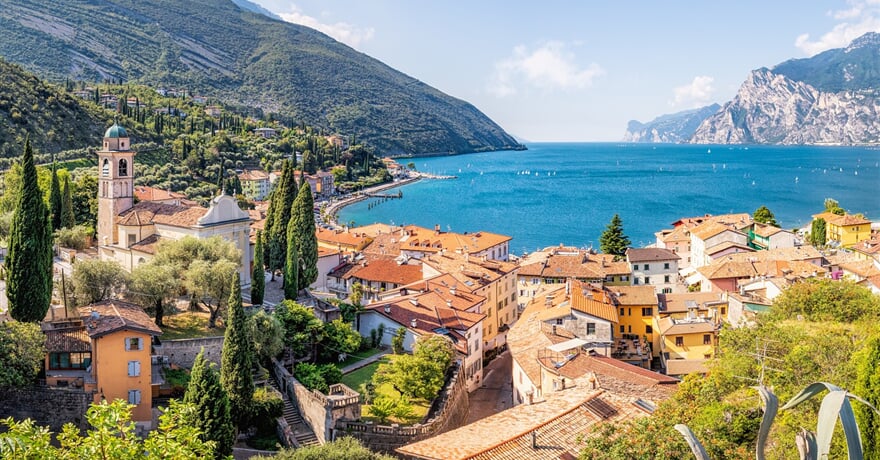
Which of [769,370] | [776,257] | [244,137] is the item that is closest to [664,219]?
[776,257]

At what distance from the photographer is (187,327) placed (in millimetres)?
30000

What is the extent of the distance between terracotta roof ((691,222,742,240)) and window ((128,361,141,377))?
49763mm

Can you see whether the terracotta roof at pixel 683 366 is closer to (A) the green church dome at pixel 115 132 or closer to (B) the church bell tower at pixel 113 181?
(B) the church bell tower at pixel 113 181

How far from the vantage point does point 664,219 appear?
374ft

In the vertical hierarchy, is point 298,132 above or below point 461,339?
above

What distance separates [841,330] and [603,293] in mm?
17449

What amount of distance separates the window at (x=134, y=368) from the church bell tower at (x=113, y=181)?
17.4 meters

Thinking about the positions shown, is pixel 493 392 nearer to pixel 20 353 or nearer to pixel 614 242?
pixel 20 353

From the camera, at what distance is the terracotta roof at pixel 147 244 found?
37.0 meters

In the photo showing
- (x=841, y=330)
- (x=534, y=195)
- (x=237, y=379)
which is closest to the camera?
(x=237, y=379)

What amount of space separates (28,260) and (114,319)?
3.81 meters

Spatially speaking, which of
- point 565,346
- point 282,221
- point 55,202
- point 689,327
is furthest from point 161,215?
point 689,327

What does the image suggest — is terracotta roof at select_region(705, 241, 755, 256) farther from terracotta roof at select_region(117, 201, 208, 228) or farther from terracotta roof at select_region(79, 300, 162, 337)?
terracotta roof at select_region(79, 300, 162, 337)

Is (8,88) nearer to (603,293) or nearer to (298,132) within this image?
(603,293)
